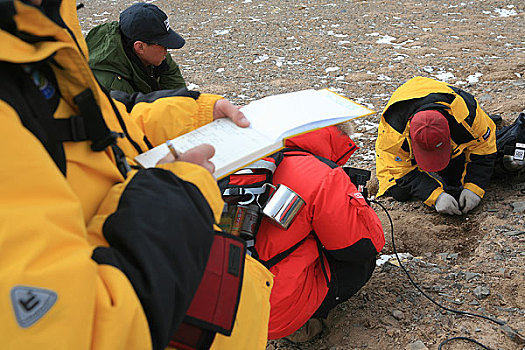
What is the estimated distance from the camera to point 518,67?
647cm

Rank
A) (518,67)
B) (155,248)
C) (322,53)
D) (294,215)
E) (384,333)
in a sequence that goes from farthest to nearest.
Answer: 1. (322,53)
2. (518,67)
3. (384,333)
4. (294,215)
5. (155,248)

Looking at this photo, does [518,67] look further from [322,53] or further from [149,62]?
[149,62]

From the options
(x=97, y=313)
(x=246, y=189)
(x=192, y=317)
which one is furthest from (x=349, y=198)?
(x=97, y=313)

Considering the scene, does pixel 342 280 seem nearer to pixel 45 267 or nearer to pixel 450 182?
pixel 45 267

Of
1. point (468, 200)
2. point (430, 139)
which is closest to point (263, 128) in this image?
point (430, 139)

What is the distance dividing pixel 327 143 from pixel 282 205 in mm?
708

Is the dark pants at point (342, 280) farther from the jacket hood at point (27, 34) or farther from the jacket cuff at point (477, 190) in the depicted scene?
the jacket hood at point (27, 34)

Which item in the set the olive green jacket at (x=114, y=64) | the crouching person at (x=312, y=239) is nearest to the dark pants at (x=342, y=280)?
the crouching person at (x=312, y=239)

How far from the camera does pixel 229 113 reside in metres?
1.89

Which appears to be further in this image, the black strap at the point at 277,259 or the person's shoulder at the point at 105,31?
the person's shoulder at the point at 105,31

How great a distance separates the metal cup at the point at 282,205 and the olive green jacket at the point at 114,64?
212 cm

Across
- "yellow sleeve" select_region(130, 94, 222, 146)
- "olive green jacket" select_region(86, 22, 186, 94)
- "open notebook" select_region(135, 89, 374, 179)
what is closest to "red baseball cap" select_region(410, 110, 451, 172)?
"open notebook" select_region(135, 89, 374, 179)

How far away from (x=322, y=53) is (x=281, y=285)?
6948 mm

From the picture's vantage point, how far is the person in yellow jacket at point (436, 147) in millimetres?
3828
